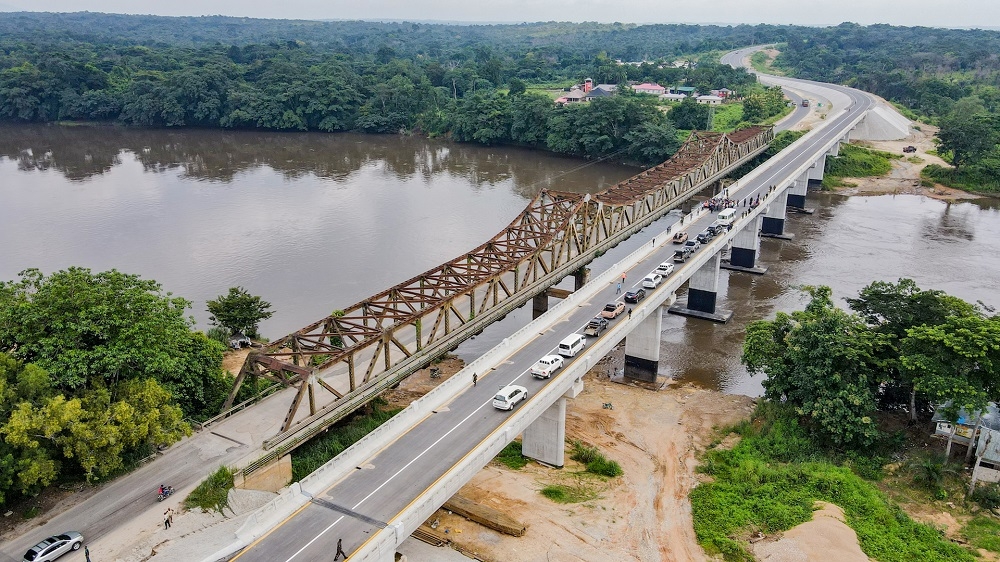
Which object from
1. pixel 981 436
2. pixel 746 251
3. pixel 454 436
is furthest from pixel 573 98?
pixel 454 436

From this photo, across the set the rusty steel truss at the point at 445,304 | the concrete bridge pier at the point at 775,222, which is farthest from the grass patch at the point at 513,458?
the concrete bridge pier at the point at 775,222

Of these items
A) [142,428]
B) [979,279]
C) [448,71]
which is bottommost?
[979,279]

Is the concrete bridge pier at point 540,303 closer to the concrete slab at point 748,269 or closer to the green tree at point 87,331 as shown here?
the concrete slab at point 748,269

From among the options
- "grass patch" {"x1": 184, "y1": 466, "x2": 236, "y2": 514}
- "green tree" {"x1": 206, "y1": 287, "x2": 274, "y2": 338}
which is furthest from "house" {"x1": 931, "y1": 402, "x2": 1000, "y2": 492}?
"green tree" {"x1": 206, "y1": 287, "x2": 274, "y2": 338}

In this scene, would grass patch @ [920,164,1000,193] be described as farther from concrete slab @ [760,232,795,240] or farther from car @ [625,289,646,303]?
car @ [625,289,646,303]

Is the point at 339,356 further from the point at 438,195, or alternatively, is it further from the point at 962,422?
the point at 438,195

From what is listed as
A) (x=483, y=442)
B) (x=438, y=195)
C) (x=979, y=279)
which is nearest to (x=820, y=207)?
(x=979, y=279)

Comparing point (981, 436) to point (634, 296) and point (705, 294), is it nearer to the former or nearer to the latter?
point (634, 296)

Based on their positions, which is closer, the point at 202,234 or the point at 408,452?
the point at 408,452
